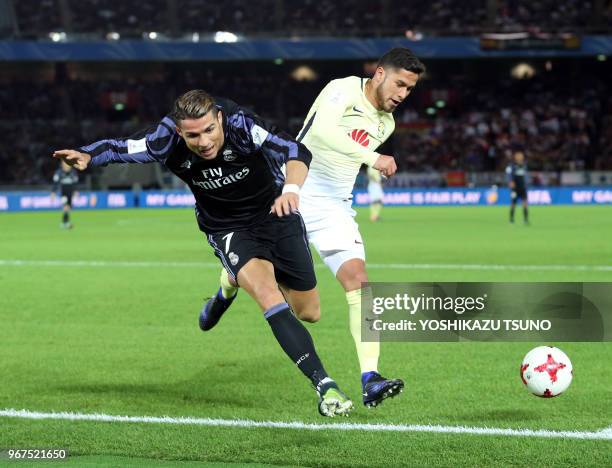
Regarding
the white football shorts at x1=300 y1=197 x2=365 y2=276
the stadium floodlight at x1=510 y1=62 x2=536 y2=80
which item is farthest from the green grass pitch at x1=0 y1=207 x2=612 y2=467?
the stadium floodlight at x1=510 y1=62 x2=536 y2=80

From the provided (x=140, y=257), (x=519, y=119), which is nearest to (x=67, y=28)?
(x=519, y=119)

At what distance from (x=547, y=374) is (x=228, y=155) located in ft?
8.12

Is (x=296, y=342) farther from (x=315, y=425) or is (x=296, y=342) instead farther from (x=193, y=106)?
(x=193, y=106)

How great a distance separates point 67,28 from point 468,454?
46782mm

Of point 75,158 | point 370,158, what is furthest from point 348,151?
point 75,158

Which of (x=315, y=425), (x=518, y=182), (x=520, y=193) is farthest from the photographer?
(x=518, y=182)

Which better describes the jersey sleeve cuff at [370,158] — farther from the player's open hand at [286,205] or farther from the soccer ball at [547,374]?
the soccer ball at [547,374]

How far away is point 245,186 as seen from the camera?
22.1 feet

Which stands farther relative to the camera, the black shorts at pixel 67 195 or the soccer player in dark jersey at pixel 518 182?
the soccer player in dark jersey at pixel 518 182

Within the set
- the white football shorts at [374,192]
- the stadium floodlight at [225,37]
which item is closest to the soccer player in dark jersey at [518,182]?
the white football shorts at [374,192]

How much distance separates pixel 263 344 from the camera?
9.62 m

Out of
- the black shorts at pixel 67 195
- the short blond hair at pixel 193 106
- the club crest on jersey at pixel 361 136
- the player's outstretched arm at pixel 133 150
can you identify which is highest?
the short blond hair at pixel 193 106

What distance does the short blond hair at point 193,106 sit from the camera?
19.7 ft

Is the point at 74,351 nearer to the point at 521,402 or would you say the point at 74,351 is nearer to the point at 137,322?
the point at 137,322
